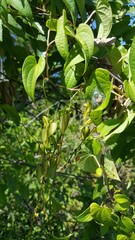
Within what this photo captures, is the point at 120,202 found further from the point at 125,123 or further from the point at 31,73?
the point at 31,73

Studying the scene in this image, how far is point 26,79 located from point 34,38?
8.1 inches

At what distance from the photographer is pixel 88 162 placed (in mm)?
785

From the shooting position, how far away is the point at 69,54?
71 cm

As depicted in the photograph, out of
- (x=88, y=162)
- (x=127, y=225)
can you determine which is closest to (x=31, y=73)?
(x=88, y=162)

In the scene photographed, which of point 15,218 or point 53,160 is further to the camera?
point 15,218

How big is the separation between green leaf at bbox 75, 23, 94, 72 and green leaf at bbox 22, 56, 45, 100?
68 millimetres

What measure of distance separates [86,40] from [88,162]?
8.7 inches

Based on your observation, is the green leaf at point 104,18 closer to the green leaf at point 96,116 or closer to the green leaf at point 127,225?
the green leaf at point 96,116

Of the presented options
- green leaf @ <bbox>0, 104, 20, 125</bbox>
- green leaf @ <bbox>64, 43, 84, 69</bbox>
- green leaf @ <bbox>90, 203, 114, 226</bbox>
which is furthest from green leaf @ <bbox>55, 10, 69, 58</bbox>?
green leaf @ <bbox>0, 104, 20, 125</bbox>

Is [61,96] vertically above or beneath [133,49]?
above

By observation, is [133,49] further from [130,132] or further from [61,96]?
[61,96]

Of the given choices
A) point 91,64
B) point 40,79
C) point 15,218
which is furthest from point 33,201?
point 91,64

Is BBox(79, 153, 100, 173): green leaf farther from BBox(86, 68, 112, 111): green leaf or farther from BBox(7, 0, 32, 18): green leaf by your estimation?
BBox(7, 0, 32, 18): green leaf

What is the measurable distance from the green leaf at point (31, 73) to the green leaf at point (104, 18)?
0.11 metres
